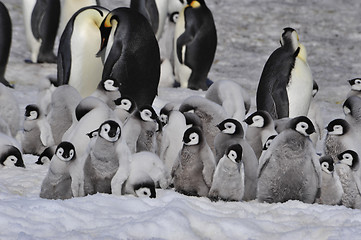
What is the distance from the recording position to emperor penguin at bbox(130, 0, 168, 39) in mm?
13102

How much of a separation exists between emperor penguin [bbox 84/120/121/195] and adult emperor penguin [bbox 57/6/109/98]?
388cm

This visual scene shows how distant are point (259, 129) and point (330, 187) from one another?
1021mm

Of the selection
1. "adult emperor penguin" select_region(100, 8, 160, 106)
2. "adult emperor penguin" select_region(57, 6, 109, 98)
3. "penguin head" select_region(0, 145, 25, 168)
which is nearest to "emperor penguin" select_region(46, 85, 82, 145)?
"adult emperor penguin" select_region(100, 8, 160, 106)

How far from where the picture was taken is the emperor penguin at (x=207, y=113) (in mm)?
5914

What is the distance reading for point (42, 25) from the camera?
12.7 meters

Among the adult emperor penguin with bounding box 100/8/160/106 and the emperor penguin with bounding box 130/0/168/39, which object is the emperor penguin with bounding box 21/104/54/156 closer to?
the adult emperor penguin with bounding box 100/8/160/106

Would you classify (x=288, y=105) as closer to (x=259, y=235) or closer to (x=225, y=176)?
(x=225, y=176)

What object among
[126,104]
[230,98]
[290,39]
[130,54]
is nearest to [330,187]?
[126,104]

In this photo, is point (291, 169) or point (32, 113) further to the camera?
point (32, 113)

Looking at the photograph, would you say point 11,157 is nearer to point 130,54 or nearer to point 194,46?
point 130,54

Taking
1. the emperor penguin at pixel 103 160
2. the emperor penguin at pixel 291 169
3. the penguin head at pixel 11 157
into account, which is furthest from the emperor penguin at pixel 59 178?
the emperor penguin at pixel 291 169

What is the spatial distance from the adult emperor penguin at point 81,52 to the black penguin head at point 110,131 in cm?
394

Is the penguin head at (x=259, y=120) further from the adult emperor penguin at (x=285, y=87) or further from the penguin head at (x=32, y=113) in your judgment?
the penguin head at (x=32, y=113)

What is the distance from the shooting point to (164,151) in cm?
555
